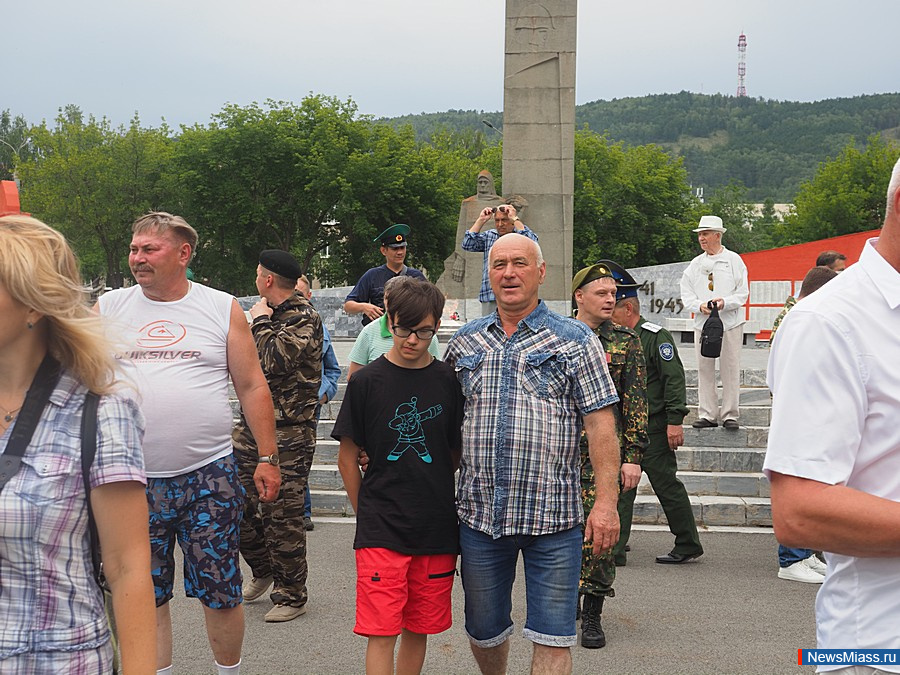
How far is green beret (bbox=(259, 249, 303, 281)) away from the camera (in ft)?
18.3

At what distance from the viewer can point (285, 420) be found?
572 cm

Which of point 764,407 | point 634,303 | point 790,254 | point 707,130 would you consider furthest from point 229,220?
point 707,130

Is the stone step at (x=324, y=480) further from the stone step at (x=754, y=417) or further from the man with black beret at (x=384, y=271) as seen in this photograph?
the stone step at (x=754, y=417)

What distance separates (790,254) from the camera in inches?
1085

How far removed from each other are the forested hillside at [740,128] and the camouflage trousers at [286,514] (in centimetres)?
12765

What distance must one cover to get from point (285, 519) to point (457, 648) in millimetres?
1262

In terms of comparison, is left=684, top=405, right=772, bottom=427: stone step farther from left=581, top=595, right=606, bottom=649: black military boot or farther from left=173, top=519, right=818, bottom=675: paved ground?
left=581, top=595, right=606, bottom=649: black military boot

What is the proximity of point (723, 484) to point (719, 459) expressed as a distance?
0.40 m

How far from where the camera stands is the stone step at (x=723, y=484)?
28.2ft


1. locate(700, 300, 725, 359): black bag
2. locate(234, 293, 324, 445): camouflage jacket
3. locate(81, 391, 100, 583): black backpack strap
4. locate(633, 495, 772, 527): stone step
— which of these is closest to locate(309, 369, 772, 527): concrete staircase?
locate(633, 495, 772, 527): stone step

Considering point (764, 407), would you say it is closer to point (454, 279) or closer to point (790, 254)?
point (454, 279)

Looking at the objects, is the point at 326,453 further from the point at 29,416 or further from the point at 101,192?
the point at 101,192

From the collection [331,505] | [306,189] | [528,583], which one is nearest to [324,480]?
[331,505]

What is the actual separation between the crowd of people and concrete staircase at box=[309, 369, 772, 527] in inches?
54.7
